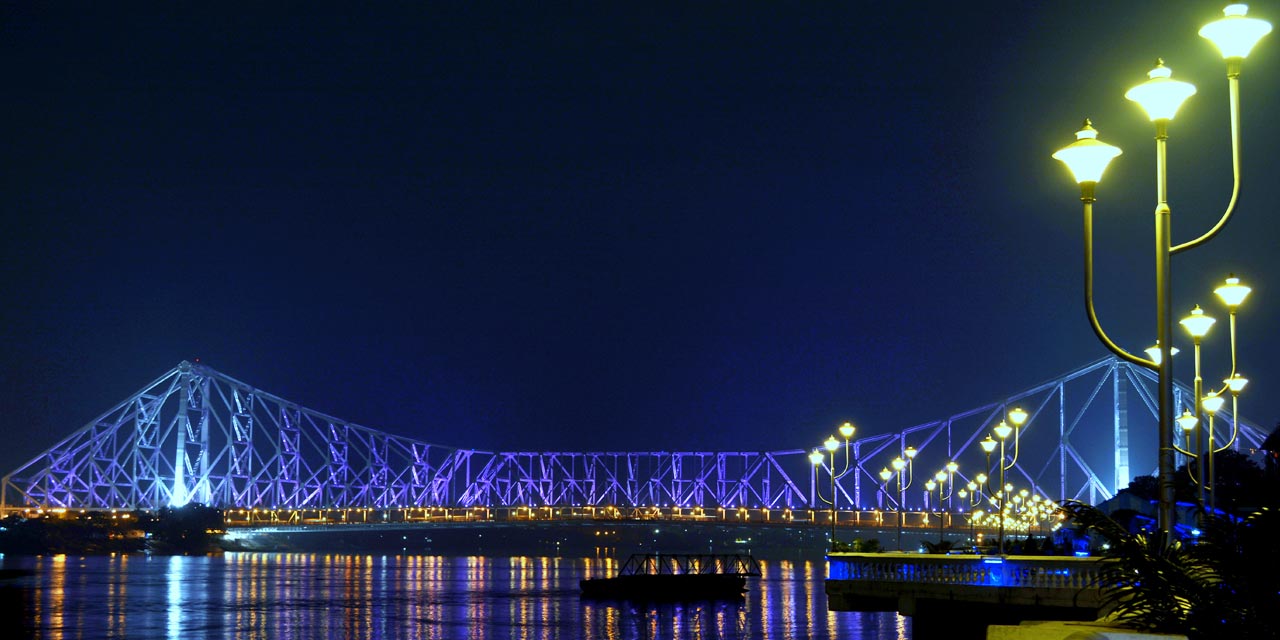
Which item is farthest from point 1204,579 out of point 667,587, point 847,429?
point 667,587

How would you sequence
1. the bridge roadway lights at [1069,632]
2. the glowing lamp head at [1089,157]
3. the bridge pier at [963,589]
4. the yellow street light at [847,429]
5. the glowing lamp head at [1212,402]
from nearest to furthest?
the bridge roadway lights at [1069,632], the glowing lamp head at [1089,157], the glowing lamp head at [1212,402], the bridge pier at [963,589], the yellow street light at [847,429]

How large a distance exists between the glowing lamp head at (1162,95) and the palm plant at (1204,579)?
8.50ft

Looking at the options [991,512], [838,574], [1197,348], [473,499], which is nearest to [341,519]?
[473,499]

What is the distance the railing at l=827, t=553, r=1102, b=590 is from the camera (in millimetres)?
24453

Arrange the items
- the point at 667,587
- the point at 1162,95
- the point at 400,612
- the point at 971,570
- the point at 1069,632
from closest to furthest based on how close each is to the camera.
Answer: the point at 1162,95, the point at 1069,632, the point at 971,570, the point at 400,612, the point at 667,587

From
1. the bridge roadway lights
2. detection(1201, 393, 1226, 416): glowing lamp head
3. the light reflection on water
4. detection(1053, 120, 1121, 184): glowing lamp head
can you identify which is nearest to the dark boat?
the light reflection on water

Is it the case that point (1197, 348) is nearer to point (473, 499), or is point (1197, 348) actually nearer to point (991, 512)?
point (991, 512)

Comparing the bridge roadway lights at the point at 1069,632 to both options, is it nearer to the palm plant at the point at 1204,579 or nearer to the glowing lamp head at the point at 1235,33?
the palm plant at the point at 1204,579

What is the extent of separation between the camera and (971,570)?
27078 millimetres

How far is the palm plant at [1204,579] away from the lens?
338 inches

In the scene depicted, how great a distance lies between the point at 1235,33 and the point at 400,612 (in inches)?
2582

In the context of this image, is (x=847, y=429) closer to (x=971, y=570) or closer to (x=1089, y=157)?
(x=971, y=570)

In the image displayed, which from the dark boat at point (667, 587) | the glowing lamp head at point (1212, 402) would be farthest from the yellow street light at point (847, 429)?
the dark boat at point (667, 587)

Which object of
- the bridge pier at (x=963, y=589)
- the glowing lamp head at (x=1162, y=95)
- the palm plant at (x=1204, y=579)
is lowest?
the bridge pier at (x=963, y=589)
